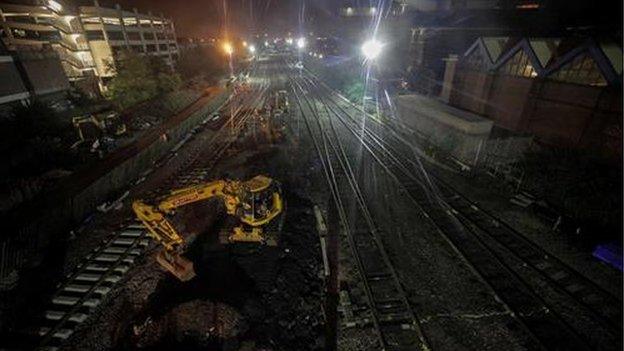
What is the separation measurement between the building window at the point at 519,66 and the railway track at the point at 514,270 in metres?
12.2

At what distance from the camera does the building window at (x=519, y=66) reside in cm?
2085

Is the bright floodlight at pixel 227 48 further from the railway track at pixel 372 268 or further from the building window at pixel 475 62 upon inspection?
the railway track at pixel 372 268

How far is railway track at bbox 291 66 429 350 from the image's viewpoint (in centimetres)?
781

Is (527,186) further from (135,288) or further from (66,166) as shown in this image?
(66,166)

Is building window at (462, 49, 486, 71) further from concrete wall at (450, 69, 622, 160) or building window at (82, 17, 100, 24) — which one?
building window at (82, 17, 100, 24)

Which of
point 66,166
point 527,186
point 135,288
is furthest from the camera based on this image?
point 66,166

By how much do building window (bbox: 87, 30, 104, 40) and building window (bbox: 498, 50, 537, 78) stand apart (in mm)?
51372

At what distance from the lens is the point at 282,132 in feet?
76.5

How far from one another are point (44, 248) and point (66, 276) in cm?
209

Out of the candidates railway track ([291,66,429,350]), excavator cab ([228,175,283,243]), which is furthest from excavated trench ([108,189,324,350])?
railway track ([291,66,429,350])

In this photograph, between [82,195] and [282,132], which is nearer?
[82,195]

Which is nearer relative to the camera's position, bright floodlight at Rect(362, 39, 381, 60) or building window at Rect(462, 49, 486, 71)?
building window at Rect(462, 49, 486, 71)

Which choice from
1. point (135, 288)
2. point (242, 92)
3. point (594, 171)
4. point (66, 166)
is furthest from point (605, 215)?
point (242, 92)

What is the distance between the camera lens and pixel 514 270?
9.80 meters
